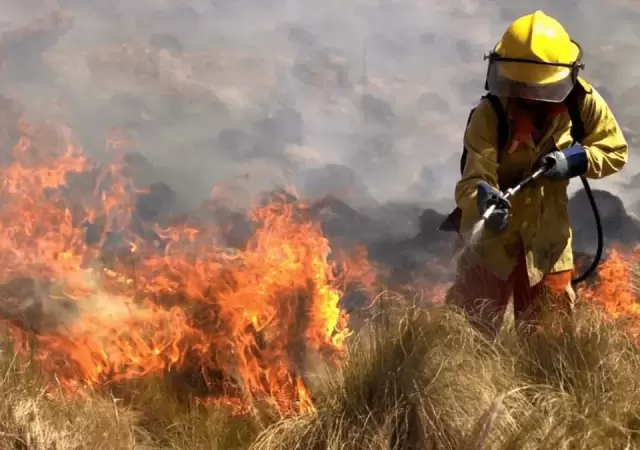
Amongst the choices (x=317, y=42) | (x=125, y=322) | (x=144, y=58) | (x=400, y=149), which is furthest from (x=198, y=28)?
(x=125, y=322)

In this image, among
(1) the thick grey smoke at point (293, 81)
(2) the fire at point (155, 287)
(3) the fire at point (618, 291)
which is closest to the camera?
(3) the fire at point (618, 291)

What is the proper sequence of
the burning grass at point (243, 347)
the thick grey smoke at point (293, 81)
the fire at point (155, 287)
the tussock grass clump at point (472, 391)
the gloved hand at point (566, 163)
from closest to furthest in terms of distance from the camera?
the tussock grass clump at point (472, 391), the burning grass at point (243, 347), the gloved hand at point (566, 163), the fire at point (155, 287), the thick grey smoke at point (293, 81)

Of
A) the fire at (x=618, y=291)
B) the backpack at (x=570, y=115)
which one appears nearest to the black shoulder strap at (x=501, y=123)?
the backpack at (x=570, y=115)

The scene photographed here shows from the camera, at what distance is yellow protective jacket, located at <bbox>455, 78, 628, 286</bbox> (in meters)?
3.25

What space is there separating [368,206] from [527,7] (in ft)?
7.17

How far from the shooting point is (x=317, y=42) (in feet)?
19.8

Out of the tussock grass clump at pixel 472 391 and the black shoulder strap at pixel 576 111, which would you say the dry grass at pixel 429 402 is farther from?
the black shoulder strap at pixel 576 111

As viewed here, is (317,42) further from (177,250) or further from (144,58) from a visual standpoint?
(177,250)

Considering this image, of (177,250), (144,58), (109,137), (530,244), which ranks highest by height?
(530,244)

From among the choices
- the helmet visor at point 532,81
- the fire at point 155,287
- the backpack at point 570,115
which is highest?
the helmet visor at point 532,81

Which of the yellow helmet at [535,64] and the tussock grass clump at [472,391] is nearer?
the tussock grass clump at [472,391]

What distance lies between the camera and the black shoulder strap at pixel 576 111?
10.9 ft

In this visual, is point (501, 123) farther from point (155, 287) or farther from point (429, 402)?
point (155, 287)

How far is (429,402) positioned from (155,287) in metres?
2.26
